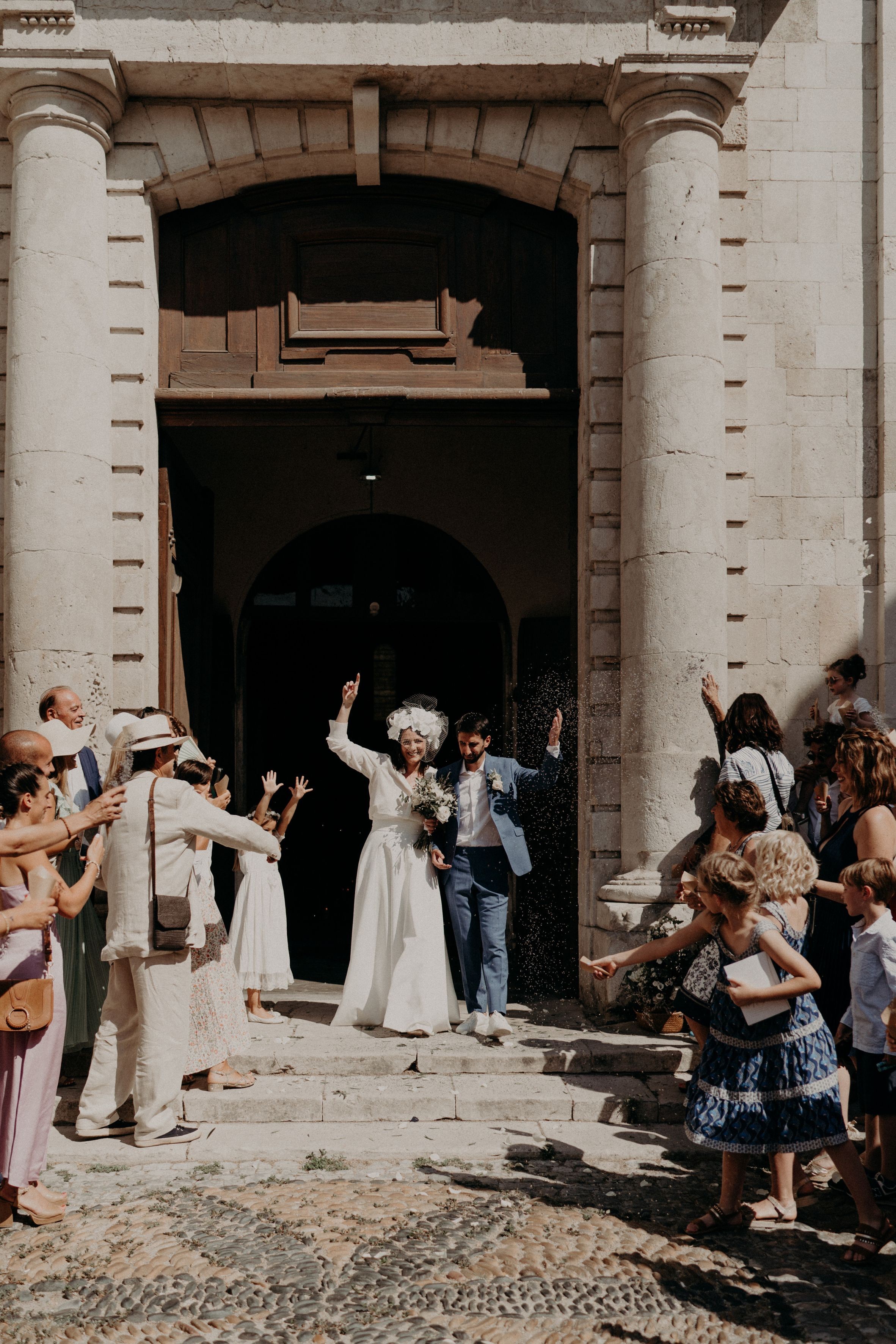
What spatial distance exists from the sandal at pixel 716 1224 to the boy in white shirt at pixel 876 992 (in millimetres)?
673

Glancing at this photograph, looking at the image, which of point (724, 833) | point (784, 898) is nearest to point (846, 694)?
point (724, 833)

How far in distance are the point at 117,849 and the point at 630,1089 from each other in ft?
9.39

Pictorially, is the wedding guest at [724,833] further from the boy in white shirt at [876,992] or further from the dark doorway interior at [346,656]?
the dark doorway interior at [346,656]

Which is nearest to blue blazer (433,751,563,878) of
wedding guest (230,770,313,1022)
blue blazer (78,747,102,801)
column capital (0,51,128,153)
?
wedding guest (230,770,313,1022)

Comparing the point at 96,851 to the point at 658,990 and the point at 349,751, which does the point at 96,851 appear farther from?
the point at 658,990

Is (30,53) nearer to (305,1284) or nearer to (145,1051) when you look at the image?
(145,1051)

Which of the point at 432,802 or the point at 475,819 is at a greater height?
the point at 432,802

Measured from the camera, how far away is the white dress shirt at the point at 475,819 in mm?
7344

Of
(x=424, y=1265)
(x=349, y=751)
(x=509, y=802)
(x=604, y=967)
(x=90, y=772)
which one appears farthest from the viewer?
(x=349, y=751)

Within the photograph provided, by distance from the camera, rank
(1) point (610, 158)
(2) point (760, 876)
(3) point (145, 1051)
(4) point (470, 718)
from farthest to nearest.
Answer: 1. (1) point (610, 158)
2. (4) point (470, 718)
3. (3) point (145, 1051)
4. (2) point (760, 876)

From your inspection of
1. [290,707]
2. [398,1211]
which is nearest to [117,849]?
[398,1211]

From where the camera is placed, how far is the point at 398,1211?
15.6 ft

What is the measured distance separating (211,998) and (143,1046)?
0.72 m

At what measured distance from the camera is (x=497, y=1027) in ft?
22.6
